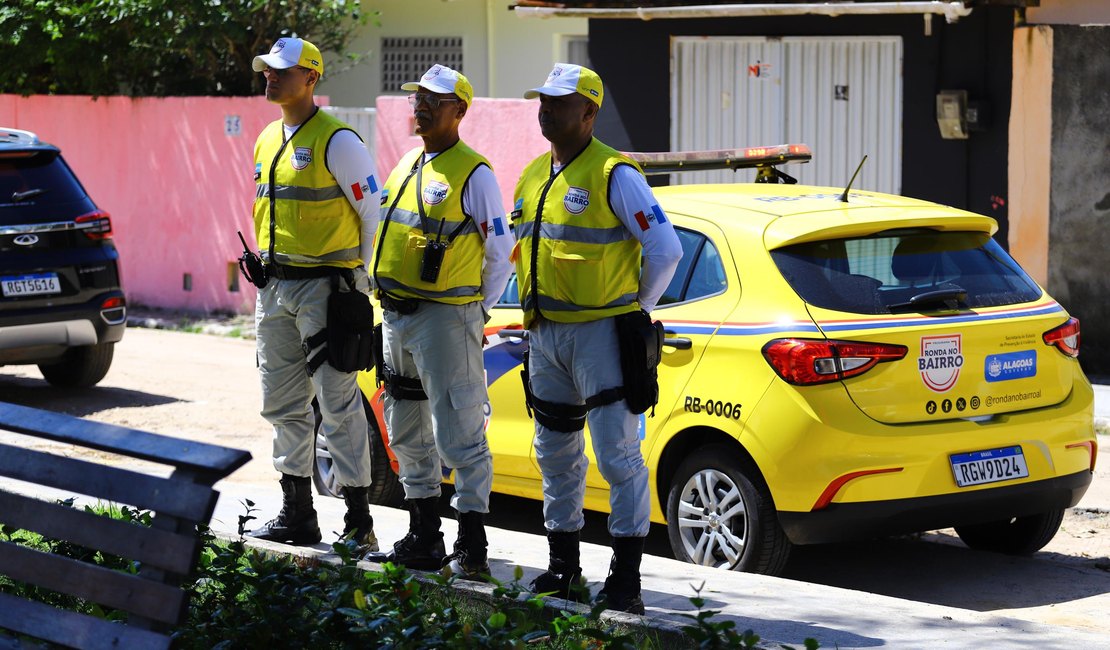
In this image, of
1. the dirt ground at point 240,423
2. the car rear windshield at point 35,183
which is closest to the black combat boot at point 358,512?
the dirt ground at point 240,423

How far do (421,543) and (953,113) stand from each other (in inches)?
314

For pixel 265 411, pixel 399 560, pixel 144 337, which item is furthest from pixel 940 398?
pixel 144 337

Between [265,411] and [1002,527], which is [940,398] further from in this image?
[265,411]

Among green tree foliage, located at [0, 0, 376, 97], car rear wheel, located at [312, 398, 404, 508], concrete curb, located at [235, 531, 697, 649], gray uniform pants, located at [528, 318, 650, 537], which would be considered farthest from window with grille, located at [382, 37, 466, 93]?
gray uniform pants, located at [528, 318, 650, 537]

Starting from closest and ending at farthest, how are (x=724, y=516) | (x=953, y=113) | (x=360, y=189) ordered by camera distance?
(x=360, y=189), (x=724, y=516), (x=953, y=113)

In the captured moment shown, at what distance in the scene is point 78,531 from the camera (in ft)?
14.5

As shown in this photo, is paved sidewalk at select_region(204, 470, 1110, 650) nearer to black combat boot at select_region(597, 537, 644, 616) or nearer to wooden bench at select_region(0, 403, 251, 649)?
black combat boot at select_region(597, 537, 644, 616)

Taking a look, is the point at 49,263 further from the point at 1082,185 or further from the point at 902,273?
the point at 1082,185

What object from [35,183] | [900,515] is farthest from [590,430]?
[35,183]

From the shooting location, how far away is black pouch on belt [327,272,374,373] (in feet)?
20.7

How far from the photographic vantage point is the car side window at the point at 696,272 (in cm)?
693

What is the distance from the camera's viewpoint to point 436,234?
6.03m

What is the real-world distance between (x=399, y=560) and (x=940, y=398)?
7.43 feet

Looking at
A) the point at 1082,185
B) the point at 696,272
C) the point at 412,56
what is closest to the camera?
the point at 696,272
